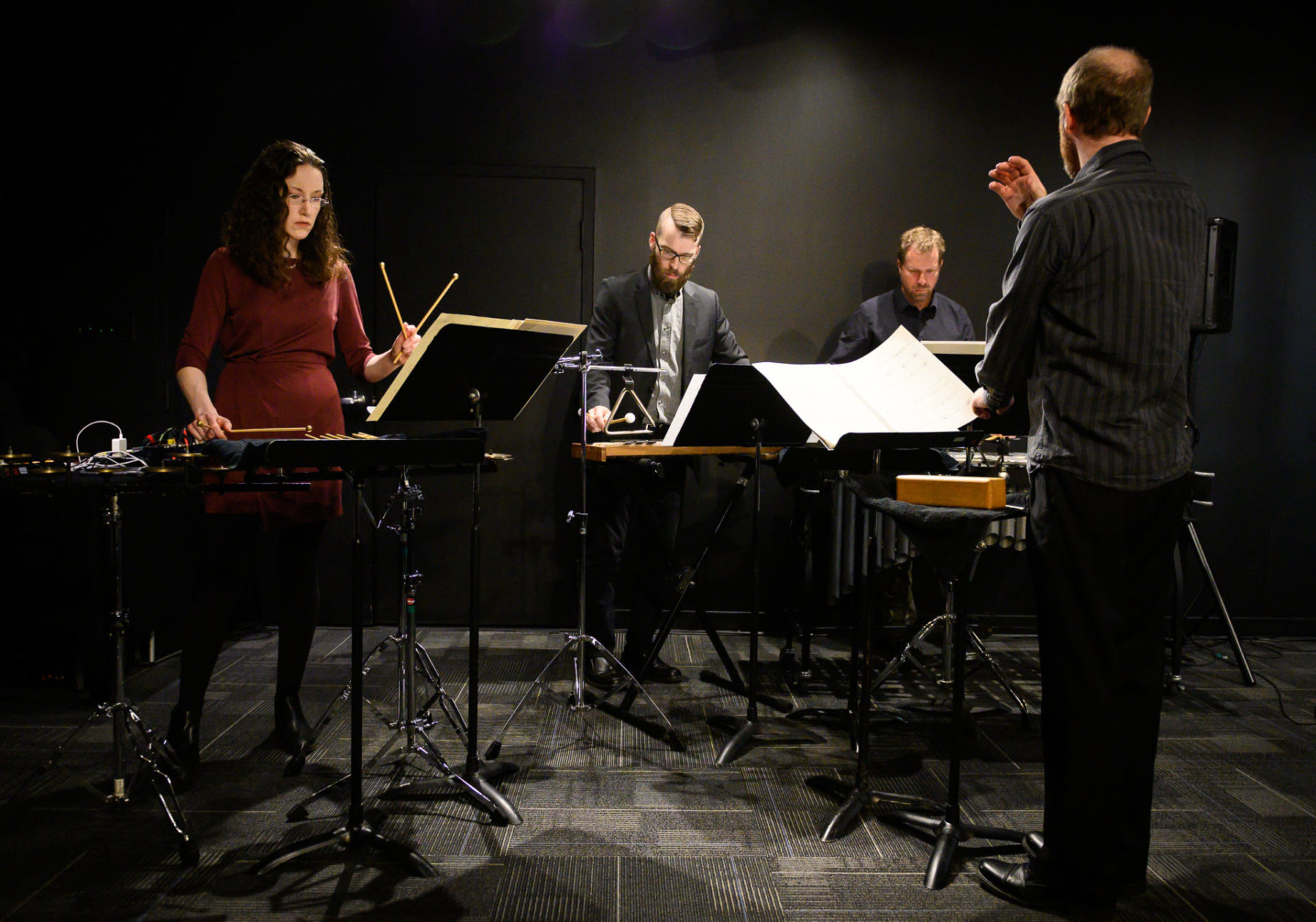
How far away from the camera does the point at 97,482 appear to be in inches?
86.6

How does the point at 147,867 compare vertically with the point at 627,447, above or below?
below

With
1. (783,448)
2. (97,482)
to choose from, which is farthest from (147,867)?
(783,448)

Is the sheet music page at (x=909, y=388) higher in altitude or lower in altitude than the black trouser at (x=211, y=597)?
higher

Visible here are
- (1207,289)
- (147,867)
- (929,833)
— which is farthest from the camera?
(1207,289)

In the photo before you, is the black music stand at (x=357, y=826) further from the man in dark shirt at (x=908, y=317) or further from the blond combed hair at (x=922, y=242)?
the blond combed hair at (x=922, y=242)

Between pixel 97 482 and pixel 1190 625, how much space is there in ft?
17.3

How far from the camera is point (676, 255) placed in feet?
12.5

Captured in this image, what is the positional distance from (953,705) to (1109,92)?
157 centimetres

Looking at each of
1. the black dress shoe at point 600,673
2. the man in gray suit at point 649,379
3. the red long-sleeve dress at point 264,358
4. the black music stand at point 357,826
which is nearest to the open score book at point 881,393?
the black music stand at point 357,826

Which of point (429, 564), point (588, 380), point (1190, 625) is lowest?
point (1190, 625)

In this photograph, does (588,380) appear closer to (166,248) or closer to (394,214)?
(394,214)

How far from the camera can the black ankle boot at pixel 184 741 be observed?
107 inches

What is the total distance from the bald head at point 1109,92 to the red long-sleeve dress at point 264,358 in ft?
7.55

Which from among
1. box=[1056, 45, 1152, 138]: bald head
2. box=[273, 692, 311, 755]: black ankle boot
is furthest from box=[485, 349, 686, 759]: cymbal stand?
box=[1056, 45, 1152, 138]: bald head
